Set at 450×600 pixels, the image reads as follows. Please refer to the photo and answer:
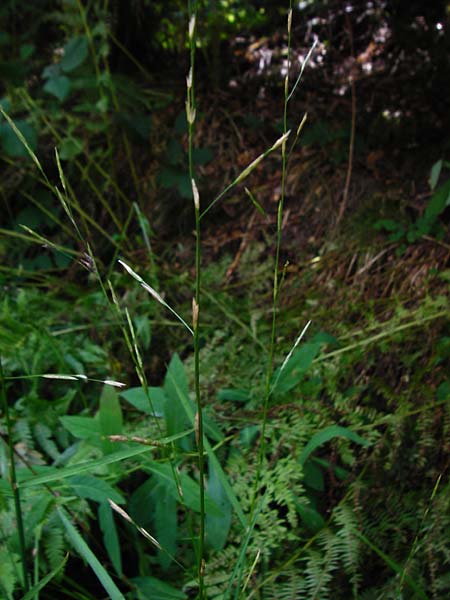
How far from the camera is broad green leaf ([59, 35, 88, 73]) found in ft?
6.92

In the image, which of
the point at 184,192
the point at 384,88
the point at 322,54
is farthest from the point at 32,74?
the point at 384,88

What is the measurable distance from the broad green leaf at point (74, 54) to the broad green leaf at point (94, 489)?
160 centimetres

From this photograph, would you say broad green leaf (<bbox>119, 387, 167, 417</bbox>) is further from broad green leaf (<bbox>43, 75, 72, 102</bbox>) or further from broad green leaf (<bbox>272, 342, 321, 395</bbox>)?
broad green leaf (<bbox>43, 75, 72, 102</bbox>)

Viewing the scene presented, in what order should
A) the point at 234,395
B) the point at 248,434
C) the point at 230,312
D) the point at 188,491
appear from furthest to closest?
the point at 230,312, the point at 234,395, the point at 248,434, the point at 188,491

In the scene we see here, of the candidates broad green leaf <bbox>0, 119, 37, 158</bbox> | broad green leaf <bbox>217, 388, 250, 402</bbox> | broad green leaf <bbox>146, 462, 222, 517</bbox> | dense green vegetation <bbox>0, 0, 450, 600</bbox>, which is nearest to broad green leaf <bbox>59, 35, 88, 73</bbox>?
dense green vegetation <bbox>0, 0, 450, 600</bbox>

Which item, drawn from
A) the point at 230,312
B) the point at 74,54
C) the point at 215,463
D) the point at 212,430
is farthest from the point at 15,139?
the point at 215,463

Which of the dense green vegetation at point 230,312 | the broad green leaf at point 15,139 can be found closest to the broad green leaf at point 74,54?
the dense green vegetation at point 230,312

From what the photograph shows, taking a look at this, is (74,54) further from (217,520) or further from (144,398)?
(217,520)

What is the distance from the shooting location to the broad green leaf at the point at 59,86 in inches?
80.9

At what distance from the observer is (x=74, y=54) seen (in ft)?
6.99

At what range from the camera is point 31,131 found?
2195mm

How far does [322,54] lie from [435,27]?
0.43 metres

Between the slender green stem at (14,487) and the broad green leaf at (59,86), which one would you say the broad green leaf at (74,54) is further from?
the slender green stem at (14,487)

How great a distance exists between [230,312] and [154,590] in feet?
2.77
